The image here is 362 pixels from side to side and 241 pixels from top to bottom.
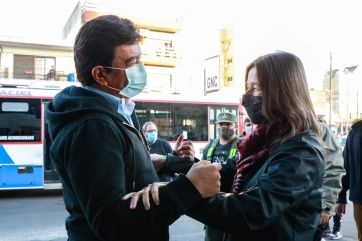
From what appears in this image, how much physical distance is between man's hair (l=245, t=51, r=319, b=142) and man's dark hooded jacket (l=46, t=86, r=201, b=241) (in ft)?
2.07

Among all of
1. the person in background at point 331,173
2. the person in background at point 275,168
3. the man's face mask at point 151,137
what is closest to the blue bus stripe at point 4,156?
the man's face mask at point 151,137

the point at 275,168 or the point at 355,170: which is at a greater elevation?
the point at 275,168

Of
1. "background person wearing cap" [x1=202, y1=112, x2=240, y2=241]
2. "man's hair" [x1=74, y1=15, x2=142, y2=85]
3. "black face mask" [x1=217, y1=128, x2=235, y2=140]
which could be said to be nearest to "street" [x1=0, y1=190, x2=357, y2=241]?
"background person wearing cap" [x1=202, y1=112, x2=240, y2=241]

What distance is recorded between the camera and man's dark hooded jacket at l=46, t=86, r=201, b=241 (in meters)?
1.51

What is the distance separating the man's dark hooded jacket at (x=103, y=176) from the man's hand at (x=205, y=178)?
1.1 inches

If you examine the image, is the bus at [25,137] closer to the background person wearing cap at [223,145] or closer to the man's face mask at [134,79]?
the background person wearing cap at [223,145]

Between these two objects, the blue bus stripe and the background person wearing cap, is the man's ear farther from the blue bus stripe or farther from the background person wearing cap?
the blue bus stripe

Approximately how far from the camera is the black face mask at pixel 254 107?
212cm

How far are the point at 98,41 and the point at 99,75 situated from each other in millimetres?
157

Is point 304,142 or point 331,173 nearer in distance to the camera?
point 304,142

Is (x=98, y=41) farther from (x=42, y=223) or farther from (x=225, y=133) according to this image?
(x=42, y=223)

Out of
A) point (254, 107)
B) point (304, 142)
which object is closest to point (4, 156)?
point (254, 107)

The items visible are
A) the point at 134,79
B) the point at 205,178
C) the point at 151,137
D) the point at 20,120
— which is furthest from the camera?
the point at 20,120

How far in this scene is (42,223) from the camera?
25.9 ft
